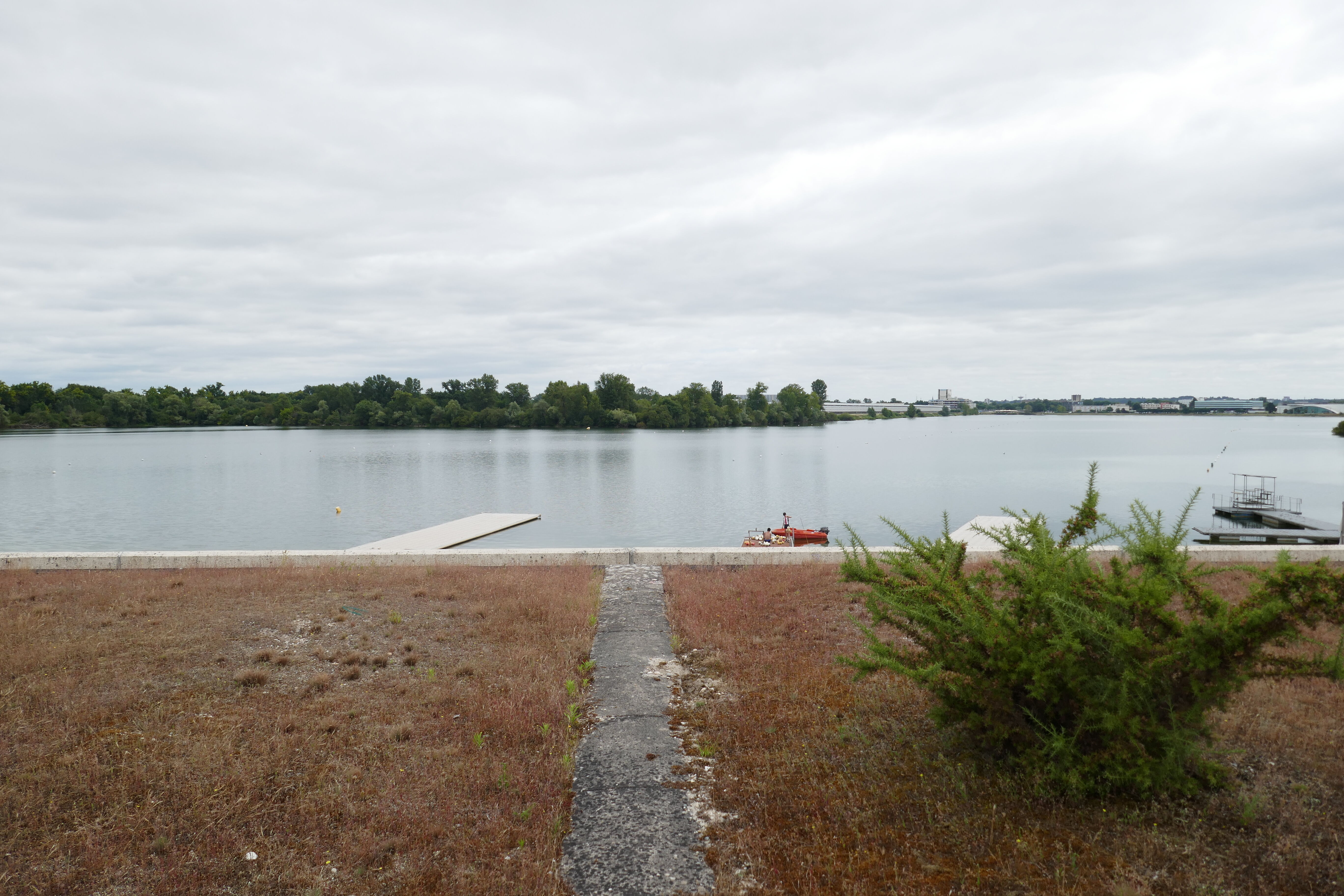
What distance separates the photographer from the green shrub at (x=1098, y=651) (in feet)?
14.0

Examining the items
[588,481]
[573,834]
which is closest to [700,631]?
Result: [573,834]

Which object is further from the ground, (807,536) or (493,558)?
(493,558)

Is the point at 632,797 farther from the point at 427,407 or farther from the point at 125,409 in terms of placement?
the point at 125,409

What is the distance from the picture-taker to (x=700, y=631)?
34.3ft

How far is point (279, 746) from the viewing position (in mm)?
6445

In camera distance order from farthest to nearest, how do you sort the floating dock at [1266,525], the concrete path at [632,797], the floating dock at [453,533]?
1. the floating dock at [1266,525]
2. the floating dock at [453,533]
3. the concrete path at [632,797]

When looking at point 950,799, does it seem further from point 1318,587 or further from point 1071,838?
point 1318,587

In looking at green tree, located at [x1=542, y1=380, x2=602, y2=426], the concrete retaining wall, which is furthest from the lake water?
green tree, located at [x1=542, y1=380, x2=602, y2=426]

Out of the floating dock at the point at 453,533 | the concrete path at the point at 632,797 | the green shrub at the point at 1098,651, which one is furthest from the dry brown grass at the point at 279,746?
the floating dock at the point at 453,533

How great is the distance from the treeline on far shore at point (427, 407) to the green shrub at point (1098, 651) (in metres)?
169

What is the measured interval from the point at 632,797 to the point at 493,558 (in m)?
11.5

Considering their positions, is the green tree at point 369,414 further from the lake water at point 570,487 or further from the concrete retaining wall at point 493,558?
the concrete retaining wall at point 493,558

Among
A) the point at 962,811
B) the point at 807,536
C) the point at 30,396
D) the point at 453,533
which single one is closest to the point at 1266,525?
the point at 807,536

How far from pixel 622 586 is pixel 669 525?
26.0 m
